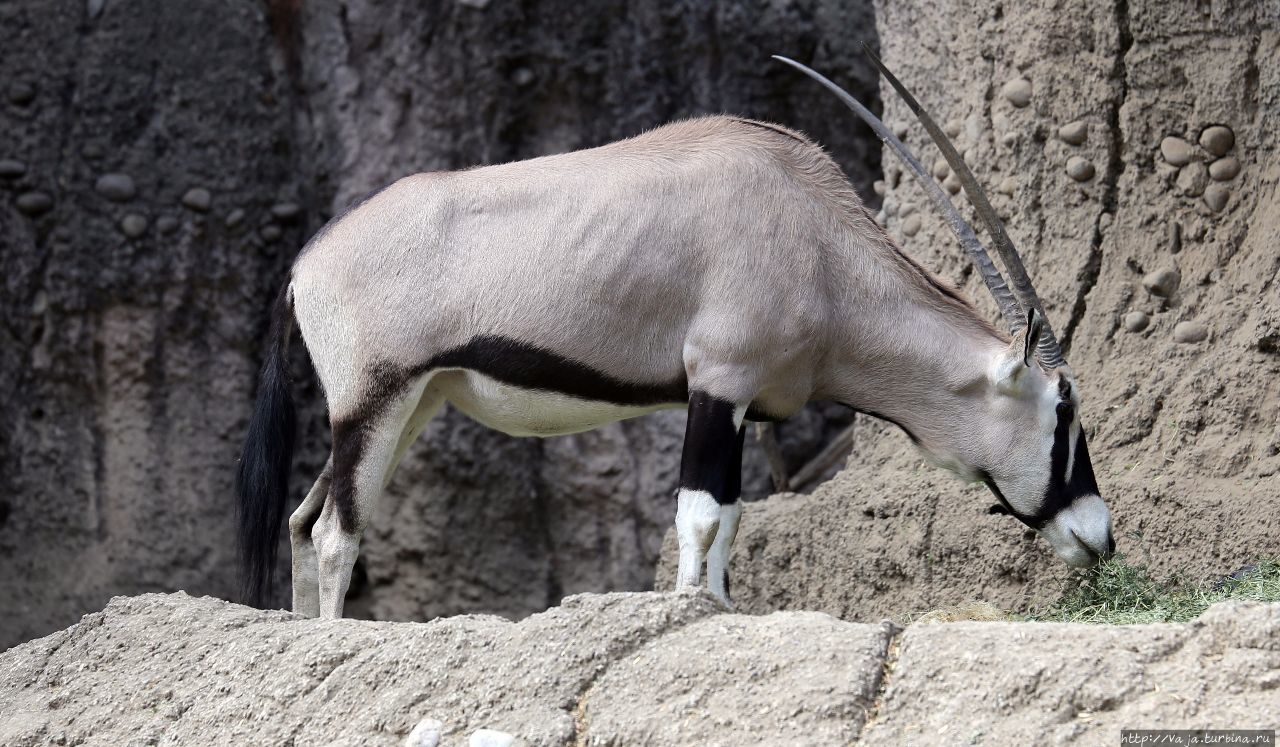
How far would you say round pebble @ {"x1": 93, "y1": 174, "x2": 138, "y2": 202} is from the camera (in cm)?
902

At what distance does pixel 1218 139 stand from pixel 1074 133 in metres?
0.61

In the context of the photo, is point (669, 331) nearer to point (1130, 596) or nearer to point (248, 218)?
point (1130, 596)

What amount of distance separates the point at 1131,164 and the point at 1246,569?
1.97 m

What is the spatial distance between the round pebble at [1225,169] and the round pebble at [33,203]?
21.7 feet

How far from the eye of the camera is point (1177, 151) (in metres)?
6.33

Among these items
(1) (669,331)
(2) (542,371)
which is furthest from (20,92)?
(1) (669,331)

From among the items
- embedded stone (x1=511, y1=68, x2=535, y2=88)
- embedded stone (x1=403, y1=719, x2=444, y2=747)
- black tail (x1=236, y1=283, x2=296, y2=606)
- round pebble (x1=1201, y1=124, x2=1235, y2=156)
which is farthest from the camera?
embedded stone (x1=511, y1=68, x2=535, y2=88)

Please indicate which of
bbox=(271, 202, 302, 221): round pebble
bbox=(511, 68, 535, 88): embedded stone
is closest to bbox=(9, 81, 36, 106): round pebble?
bbox=(271, 202, 302, 221): round pebble

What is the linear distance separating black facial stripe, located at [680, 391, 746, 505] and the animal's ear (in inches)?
42.3

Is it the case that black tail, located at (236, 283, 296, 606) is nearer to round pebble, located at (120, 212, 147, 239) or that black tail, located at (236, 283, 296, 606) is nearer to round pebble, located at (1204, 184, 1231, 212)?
round pebble, located at (120, 212, 147, 239)

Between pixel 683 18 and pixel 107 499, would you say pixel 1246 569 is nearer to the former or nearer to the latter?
pixel 683 18

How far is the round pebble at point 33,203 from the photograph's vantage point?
8938 millimetres

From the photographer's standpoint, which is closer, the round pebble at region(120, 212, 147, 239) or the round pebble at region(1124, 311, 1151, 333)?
the round pebble at region(1124, 311, 1151, 333)

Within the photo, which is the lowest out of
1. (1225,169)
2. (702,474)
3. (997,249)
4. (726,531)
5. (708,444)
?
(726,531)
